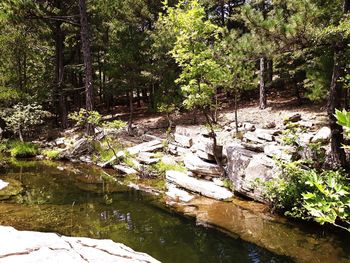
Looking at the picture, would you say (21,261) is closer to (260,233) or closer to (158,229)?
(158,229)

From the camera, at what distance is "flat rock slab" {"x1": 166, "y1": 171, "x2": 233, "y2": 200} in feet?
38.5

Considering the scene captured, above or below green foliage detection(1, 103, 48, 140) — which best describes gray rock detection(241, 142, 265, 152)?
below

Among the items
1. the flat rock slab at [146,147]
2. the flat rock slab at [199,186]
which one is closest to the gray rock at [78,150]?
the flat rock slab at [146,147]

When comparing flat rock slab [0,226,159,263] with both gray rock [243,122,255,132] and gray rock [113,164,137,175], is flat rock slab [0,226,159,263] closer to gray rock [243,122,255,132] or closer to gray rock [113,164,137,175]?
gray rock [113,164,137,175]

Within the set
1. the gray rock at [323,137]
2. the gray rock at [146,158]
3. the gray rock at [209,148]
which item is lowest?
the gray rock at [146,158]

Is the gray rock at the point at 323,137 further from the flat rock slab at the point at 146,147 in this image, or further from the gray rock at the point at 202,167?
the flat rock slab at the point at 146,147

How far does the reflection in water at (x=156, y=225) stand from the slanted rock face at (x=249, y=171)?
775 millimetres

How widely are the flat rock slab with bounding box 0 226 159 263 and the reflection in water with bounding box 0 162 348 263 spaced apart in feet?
9.10

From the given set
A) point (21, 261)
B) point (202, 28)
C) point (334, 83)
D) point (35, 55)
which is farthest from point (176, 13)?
point (35, 55)

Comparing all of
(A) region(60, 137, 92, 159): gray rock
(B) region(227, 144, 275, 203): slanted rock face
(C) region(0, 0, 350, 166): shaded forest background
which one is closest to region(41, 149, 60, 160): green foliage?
(A) region(60, 137, 92, 159): gray rock

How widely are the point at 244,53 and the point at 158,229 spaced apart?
5891mm

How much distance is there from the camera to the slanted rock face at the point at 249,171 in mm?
10844

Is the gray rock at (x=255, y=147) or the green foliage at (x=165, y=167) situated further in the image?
the green foliage at (x=165, y=167)

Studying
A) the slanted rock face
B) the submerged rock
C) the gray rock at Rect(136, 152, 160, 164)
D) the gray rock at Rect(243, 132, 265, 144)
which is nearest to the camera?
the slanted rock face
